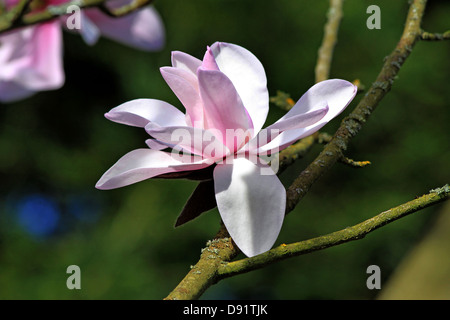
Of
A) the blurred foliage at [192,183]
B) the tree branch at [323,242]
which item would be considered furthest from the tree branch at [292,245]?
the blurred foliage at [192,183]

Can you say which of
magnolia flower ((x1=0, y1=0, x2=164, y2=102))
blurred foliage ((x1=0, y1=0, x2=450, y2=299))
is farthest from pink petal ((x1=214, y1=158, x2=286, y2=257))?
blurred foliage ((x1=0, y1=0, x2=450, y2=299))

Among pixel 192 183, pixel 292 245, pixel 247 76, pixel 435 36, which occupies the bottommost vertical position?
pixel 292 245

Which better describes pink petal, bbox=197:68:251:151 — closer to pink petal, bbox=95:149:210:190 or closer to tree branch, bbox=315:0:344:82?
pink petal, bbox=95:149:210:190

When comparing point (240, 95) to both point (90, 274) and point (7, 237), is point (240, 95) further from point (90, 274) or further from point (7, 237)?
point (7, 237)

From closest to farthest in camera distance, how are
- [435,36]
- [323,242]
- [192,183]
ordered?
[323,242], [435,36], [192,183]

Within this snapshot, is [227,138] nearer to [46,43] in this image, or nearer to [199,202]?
[199,202]

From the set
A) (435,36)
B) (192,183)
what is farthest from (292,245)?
(192,183)
